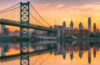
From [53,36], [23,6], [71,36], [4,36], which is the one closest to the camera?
[23,6]

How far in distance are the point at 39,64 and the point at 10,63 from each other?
2.46 m

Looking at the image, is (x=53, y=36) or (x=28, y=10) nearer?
(x=28, y=10)

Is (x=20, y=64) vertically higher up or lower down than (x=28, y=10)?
lower down

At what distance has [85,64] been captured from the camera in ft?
98.0

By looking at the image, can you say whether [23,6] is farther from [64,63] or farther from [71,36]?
[71,36]

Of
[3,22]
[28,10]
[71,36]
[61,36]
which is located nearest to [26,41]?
[28,10]

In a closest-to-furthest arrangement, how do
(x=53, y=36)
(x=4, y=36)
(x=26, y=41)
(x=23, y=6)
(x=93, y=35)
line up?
(x=26, y=41)
(x=23, y=6)
(x=4, y=36)
(x=53, y=36)
(x=93, y=35)

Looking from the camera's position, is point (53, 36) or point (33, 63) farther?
point (53, 36)

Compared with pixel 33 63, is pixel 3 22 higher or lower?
higher

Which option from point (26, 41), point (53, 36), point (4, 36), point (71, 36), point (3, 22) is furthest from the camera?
point (71, 36)

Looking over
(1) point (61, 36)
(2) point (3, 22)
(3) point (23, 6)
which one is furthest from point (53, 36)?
(2) point (3, 22)

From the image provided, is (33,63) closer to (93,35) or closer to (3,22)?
(3,22)

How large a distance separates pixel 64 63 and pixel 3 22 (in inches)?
1296

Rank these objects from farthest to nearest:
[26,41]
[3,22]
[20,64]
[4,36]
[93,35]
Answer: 1. [93,35]
2. [4,36]
3. [26,41]
4. [3,22]
5. [20,64]
